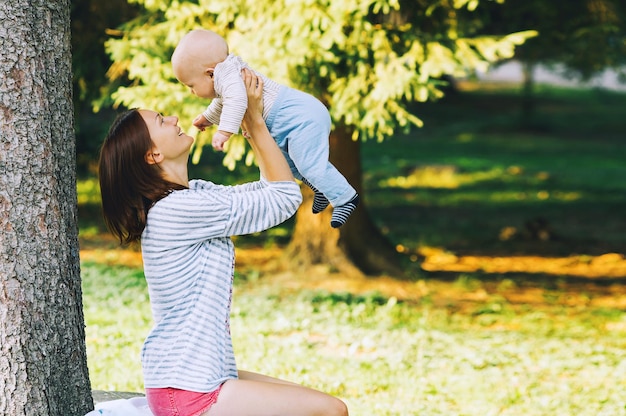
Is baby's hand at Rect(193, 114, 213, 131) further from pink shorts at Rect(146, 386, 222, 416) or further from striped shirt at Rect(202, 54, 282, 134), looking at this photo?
pink shorts at Rect(146, 386, 222, 416)

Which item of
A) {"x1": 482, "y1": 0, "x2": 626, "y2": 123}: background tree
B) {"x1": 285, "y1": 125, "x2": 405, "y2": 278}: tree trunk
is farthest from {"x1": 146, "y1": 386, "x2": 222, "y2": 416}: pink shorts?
{"x1": 482, "y1": 0, "x2": 626, "y2": 123}: background tree

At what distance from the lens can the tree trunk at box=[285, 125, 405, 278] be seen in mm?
9102

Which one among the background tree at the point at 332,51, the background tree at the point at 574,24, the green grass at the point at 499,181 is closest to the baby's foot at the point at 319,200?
the background tree at the point at 332,51

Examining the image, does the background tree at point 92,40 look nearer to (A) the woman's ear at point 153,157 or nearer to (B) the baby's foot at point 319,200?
(B) the baby's foot at point 319,200

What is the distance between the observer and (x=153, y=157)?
2914 millimetres

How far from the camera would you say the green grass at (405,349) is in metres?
5.48

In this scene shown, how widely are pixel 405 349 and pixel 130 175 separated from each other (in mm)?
4243

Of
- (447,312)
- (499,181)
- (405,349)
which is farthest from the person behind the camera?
(499,181)

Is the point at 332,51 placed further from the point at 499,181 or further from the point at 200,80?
the point at 499,181

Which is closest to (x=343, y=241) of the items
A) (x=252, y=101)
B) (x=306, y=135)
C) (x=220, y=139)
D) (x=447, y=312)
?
(x=447, y=312)

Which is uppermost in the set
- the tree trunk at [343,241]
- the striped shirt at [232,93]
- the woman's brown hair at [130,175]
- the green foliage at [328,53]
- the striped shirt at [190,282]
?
the green foliage at [328,53]

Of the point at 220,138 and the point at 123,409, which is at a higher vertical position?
the point at 220,138

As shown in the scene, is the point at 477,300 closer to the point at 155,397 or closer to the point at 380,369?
the point at 380,369

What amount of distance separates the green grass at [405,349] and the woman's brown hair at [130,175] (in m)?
2.60
